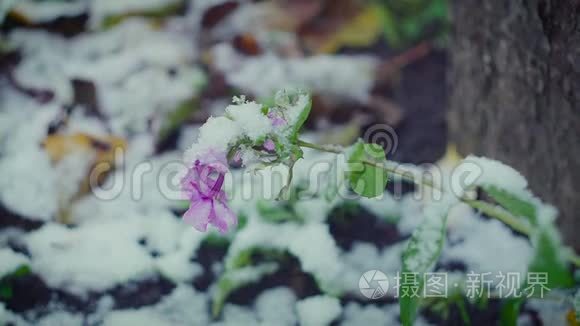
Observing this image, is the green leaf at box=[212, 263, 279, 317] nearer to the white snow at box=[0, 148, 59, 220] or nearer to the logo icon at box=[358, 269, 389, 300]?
the logo icon at box=[358, 269, 389, 300]

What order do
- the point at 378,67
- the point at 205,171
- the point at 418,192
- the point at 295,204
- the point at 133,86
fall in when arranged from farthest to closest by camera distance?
1. the point at 378,67
2. the point at 133,86
3. the point at 418,192
4. the point at 295,204
5. the point at 205,171

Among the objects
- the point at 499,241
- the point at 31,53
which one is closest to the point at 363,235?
the point at 499,241

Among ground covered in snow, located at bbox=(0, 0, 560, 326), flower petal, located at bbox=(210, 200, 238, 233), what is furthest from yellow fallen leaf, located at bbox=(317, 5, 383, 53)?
flower petal, located at bbox=(210, 200, 238, 233)

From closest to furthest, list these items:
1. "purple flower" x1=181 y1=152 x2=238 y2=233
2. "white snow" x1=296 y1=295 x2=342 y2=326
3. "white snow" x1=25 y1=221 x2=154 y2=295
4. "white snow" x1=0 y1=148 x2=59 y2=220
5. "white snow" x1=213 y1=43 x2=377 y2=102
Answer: "purple flower" x1=181 y1=152 x2=238 y2=233 < "white snow" x1=296 y1=295 x2=342 y2=326 < "white snow" x1=25 y1=221 x2=154 y2=295 < "white snow" x1=0 y1=148 x2=59 y2=220 < "white snow" x1=213 y1=43 x2=377 y2=102

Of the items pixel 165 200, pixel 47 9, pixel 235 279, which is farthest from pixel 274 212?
pixel 47 9

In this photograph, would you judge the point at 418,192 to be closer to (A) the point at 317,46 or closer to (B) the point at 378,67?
(B) the point at 378,67
